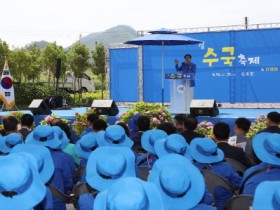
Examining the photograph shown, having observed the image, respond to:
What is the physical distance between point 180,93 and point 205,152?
24.8 ft

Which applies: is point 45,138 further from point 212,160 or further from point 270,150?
point 270,150

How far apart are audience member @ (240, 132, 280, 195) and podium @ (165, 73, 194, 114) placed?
7458 millimetres

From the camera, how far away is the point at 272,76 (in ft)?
49.2

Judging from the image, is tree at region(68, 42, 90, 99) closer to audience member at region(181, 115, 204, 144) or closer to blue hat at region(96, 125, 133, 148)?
audience member at region(181, 115, 204, 144)

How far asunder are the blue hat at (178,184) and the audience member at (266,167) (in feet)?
3.10

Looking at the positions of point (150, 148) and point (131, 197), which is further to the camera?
point (150, 148)

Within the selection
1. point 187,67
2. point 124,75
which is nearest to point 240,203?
point 187,67

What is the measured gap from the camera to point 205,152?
387 cm

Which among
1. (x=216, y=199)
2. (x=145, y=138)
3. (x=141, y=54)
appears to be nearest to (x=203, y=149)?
(x=216, y=199)

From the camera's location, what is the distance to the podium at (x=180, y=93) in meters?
→ 11.2

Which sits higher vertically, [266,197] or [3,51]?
[3,51]

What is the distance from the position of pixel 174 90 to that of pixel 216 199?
784 centimetres

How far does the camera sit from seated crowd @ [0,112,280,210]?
2188 mm

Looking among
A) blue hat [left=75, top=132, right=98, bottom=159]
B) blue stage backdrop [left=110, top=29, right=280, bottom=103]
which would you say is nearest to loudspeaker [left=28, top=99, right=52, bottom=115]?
blue stage backdrop [left=110, top=29, right=280, bottom=103]
